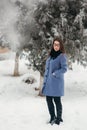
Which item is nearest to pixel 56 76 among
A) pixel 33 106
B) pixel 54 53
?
pixel 54 53

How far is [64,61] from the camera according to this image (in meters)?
7.88

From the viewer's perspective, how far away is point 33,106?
1005cm

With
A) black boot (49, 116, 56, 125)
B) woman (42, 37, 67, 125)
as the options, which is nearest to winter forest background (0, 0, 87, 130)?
black boot (49, 116, 56, 125)

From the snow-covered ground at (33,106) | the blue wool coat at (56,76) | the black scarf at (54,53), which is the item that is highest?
the black scarf at (54,53)

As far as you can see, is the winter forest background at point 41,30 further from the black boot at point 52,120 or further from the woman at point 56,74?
the woman at point 56,74

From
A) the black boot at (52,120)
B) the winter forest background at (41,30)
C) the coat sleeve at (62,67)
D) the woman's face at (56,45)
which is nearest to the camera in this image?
the coat sleeve at (62,67)

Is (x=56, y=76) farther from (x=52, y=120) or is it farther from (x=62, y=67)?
(x=52, y=120)

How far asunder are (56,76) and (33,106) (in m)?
2.42

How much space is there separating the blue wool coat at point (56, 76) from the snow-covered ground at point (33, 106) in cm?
76

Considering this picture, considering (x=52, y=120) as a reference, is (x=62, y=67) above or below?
above

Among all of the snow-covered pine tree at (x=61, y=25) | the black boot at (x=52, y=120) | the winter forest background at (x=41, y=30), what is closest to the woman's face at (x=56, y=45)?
the black boot at (x=52, y=120)

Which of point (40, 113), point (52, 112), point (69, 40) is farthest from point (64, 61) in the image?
point (69, 40)

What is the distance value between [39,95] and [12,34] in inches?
81.9

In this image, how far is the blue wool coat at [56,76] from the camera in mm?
7855
